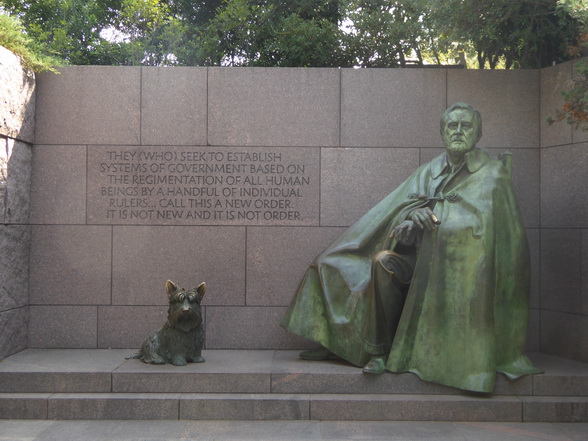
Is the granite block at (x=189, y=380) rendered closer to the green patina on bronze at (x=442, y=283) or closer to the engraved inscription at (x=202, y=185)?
the green patina on bronze at (x=442, y=283)

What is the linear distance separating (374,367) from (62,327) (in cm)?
373

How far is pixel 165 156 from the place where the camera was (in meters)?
7.87

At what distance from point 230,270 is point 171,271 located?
681 mm

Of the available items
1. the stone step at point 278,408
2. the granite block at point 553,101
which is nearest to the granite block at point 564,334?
the stone step at point 278,408

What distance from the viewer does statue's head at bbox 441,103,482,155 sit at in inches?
254

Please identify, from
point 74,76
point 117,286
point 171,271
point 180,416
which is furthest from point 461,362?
point 74,76

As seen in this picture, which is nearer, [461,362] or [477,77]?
[461,362]

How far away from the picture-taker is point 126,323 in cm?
777

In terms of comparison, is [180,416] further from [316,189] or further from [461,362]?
[316,189]

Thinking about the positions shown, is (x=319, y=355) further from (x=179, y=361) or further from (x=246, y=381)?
(x=179, y=361)

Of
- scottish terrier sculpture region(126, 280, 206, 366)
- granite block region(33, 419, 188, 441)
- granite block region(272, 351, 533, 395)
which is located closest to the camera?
granite block region(33, 419, 188, 441)

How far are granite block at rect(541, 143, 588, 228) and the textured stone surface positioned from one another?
19.4ft

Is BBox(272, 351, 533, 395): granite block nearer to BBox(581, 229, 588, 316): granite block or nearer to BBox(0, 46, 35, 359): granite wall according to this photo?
BBox(581, 229, 588, 316): granite block

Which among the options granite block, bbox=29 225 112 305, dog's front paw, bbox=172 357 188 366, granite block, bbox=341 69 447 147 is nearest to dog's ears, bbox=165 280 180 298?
dog's front paw, bbox=172 357 188 366
